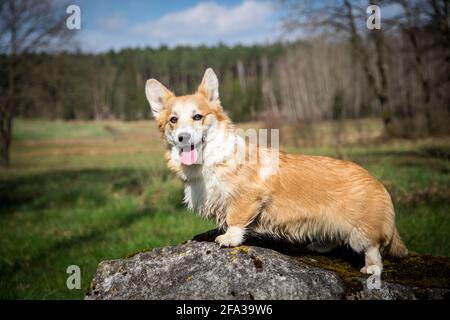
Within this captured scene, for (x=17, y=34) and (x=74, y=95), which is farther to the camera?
(x=74, y=95)

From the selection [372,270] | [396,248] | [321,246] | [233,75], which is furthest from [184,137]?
[233,75]

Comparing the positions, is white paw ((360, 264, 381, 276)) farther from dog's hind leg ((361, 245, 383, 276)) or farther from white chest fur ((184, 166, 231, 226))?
white chest fur ((184, 166, 231, 226))

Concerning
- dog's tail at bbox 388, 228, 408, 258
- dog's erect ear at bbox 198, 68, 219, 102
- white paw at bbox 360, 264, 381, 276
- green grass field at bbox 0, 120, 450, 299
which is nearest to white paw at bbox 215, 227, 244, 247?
white paw at bbox 360, 264, 381, 276

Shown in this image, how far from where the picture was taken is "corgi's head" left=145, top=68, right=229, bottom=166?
12.8 ft

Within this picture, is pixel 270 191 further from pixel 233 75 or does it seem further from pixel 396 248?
pixel 233 75

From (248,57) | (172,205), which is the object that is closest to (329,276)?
(172,205)

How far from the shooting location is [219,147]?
404 cm

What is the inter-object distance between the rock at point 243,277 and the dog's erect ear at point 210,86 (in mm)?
1583

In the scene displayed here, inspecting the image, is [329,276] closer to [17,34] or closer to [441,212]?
[441,212]

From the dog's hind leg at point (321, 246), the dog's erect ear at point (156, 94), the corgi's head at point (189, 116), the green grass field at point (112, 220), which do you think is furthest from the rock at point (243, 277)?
the green grass field at point (112, 220)

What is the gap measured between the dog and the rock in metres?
0.30

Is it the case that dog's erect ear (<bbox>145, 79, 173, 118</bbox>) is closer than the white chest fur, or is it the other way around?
the white chest fur

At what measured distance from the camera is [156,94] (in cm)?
437
